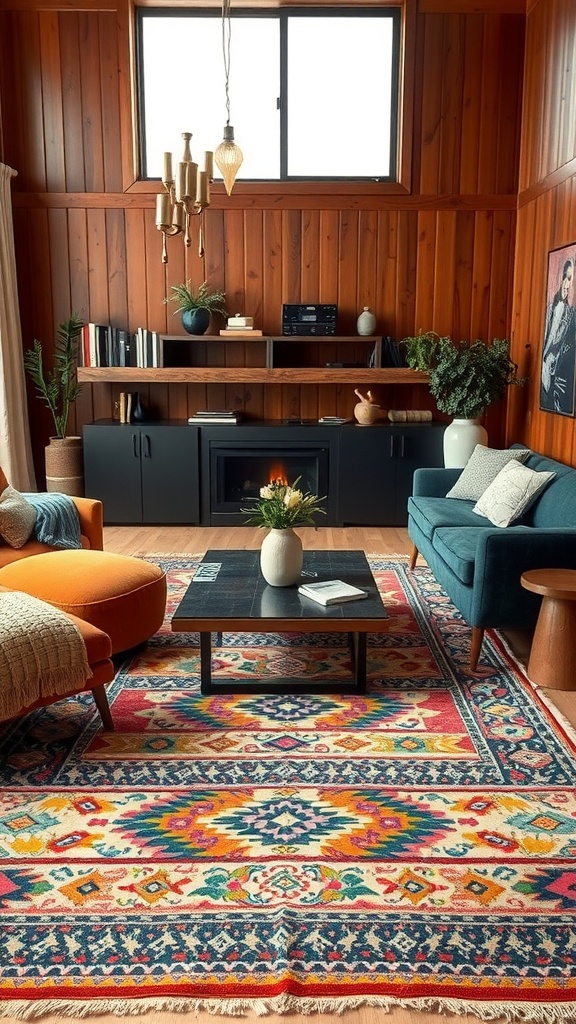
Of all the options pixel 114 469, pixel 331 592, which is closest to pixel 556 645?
pixel 331 592

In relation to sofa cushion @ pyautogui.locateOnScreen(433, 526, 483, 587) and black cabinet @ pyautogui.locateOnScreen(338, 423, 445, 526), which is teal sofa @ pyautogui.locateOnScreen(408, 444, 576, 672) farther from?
black cabinet @ pyautogui.locateOnScreen(338, 423, 445, 526)

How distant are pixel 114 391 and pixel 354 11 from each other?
10.8 ft

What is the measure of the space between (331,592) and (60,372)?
13.0ft

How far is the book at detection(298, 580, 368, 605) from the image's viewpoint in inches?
140

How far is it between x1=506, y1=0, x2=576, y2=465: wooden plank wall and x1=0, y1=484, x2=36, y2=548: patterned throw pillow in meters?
3.03

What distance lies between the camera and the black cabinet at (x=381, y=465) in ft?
21.4

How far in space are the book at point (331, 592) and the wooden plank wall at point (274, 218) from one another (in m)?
3.46

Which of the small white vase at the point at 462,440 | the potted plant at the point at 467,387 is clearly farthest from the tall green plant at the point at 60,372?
the small white vase at the point at 462,440

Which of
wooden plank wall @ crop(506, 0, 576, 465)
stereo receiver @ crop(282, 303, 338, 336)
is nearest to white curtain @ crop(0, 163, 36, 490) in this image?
stereo receiver @ crop(282, 303, 338, 336)

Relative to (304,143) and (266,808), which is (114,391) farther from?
(266,808)

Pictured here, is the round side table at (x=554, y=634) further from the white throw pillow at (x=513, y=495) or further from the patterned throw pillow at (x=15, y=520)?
the patterned throw pillow at (x=15, y=520)

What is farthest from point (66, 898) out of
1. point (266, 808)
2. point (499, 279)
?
point (499, 279)

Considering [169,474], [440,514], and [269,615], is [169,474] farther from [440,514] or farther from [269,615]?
[269,615]

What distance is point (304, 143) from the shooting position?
6.68 meters
